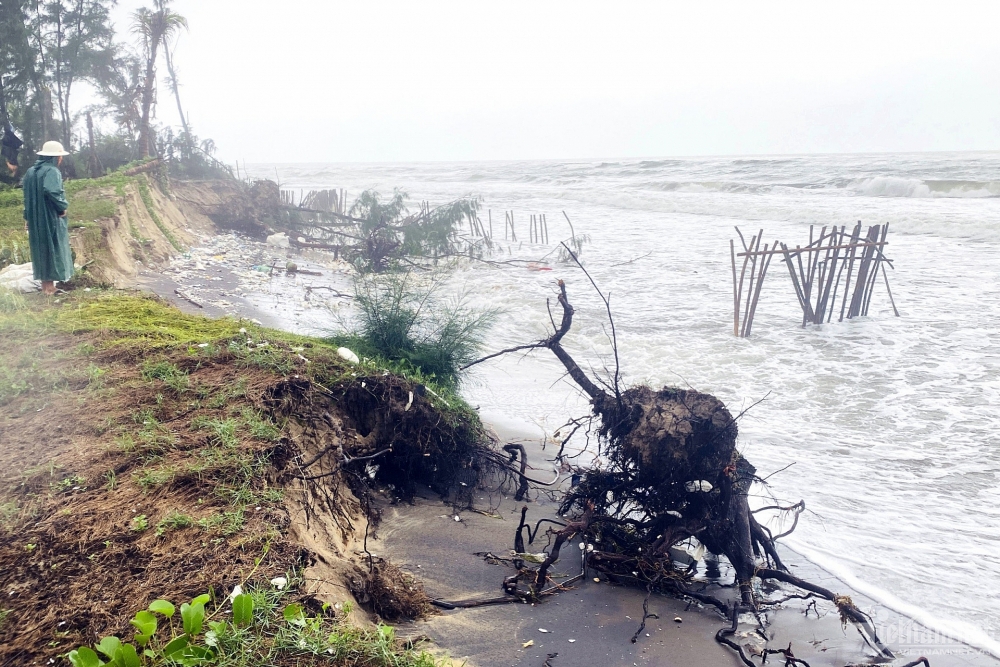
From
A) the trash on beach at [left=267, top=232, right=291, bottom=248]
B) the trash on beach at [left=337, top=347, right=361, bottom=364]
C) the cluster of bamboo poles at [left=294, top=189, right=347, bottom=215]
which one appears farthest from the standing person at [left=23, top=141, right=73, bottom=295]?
the cluster of bamboo poles at [left=294, top=189, right=347, bottom=215]

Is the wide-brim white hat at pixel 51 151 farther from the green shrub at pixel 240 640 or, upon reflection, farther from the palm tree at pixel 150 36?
the palm tree at pixel 150 36

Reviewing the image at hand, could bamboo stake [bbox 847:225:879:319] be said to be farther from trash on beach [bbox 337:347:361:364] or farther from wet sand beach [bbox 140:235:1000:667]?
trash on beach [bbox 337:347:361:364]

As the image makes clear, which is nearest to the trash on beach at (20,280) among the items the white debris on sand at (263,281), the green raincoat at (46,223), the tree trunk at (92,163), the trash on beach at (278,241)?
the green raincoat at (46,223)

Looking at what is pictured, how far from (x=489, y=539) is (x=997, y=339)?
8369 millimetres

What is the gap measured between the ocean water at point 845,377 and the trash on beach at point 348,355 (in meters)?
1.67

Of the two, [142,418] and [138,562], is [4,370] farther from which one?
[138,562]

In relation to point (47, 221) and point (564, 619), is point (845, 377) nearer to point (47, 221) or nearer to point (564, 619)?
point (564, 619)

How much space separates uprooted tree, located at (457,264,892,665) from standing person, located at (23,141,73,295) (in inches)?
208

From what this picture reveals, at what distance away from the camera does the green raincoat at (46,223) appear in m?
6.46

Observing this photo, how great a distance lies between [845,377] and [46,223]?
8.26 m

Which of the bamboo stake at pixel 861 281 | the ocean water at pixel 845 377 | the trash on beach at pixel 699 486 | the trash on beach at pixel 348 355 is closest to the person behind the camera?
the trash on beach at pixel 699 486

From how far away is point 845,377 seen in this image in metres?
7.79

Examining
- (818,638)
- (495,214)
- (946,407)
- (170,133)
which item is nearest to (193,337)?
(818,638)

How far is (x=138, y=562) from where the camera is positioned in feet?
8.38
